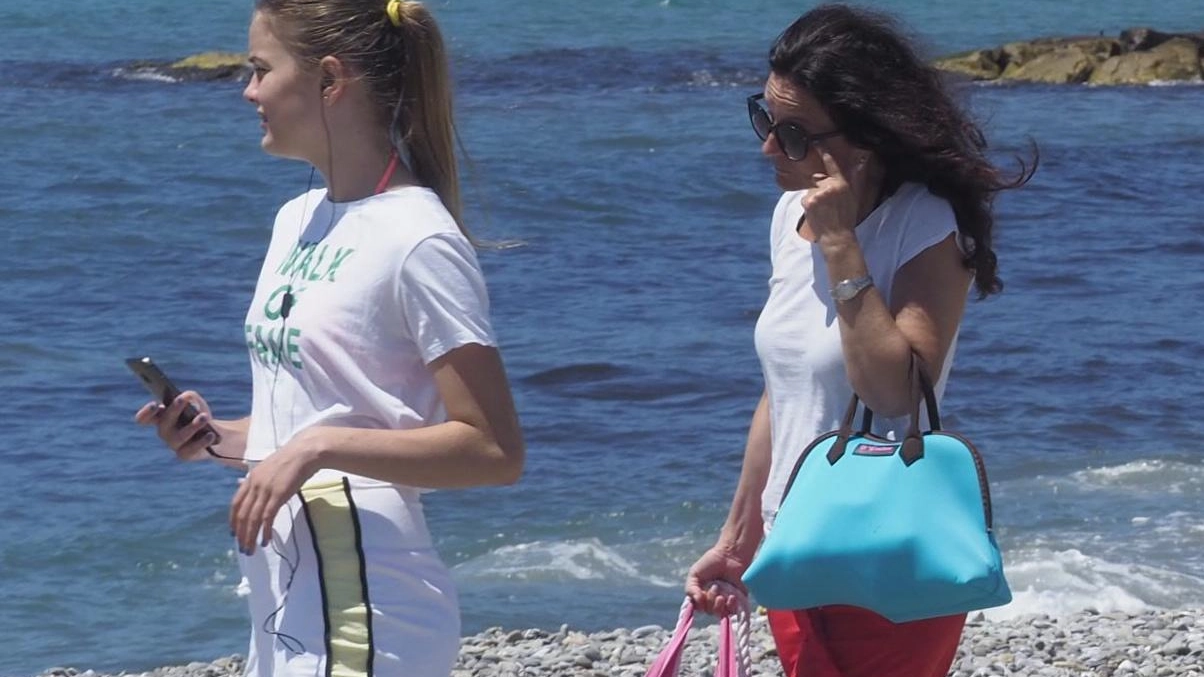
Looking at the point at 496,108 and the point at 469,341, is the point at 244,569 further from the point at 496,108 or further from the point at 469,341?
the point at 496,108

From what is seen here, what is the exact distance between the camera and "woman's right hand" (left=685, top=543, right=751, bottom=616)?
3.33 meters

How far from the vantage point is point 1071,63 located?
30.0 metres

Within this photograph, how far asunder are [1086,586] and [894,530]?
203 inches

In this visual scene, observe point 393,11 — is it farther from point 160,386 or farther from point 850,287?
point 850,287

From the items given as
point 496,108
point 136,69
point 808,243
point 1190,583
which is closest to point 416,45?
point 808,243

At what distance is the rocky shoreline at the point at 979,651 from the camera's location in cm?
606

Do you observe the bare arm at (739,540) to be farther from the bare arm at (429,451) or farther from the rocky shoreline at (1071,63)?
the rocky shoreline at (1071,63)

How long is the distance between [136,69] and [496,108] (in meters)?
8.75

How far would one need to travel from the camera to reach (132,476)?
9562mm

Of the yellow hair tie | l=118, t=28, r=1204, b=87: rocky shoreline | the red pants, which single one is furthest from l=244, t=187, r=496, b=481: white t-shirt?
l=118, t=28, r=1204, b=87: rocky shoreline

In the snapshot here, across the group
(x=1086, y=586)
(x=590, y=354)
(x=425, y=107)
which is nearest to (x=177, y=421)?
(x=425, y=107)

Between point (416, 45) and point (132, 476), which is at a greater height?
point (416, 45)

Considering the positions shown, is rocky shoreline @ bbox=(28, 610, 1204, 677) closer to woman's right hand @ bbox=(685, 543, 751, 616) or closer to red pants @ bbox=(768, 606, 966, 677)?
woman's right hand @ bbox=(685, 543, 751, 616)

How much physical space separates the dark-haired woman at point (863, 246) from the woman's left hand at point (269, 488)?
0.85 m
